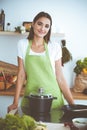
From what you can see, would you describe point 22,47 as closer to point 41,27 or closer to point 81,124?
point 41,27

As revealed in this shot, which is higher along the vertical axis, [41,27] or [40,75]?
[41,27]

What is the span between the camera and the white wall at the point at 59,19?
3043 mm

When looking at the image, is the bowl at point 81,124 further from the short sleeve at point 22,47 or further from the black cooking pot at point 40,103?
the short sleeve at point 22,47

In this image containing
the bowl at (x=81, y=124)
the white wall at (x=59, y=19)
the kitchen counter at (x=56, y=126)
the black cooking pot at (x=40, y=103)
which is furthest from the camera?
the white wall at (x=59, y=19)

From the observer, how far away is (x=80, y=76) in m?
2.90

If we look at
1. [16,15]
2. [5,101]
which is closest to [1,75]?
[5,101]

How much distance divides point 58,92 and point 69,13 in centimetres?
138

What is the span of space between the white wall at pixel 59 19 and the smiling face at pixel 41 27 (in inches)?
43.2

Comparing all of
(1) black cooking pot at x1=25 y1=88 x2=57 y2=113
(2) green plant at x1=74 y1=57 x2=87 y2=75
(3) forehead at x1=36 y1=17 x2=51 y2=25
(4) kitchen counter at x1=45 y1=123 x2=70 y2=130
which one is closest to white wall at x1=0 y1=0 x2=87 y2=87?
(2) green plant at x1=74 y1=57 x2=87 y2=75

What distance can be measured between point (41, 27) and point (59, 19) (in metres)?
1.24

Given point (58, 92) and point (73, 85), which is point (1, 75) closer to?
point (73, 85)

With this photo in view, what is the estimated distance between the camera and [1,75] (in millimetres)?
2877

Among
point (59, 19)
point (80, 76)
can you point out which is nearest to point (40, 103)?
point (80, 76)

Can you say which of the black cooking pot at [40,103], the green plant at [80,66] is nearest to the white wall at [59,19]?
the green plant at [80,66]
